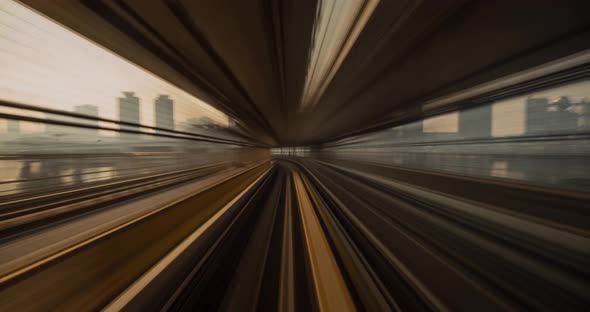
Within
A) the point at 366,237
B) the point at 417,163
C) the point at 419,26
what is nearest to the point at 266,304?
the point at 366,237

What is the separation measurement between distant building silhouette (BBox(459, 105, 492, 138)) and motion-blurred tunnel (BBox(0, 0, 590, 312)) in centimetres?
2

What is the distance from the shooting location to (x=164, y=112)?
4.01ft

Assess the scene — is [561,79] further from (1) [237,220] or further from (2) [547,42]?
(1) [237,220]

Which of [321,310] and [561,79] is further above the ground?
[561,79]

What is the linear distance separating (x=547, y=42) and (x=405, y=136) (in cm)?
146

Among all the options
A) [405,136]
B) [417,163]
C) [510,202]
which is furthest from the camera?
[405,136]

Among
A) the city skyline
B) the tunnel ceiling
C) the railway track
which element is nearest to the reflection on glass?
the tunnel ceiling

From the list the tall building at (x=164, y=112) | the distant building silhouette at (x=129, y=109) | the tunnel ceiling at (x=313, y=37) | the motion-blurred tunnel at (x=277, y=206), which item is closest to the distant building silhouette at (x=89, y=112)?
the motion-blurred tunnel at (x=277, y=206)

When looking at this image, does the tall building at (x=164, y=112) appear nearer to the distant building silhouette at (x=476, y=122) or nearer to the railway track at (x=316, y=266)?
the railway track at (x=316, y=266)

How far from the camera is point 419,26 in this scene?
2.98 feet

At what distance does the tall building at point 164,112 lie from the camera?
46.0 inches

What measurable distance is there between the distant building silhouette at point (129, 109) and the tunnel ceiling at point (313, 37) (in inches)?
7.0

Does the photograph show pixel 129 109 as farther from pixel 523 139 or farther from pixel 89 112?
pixel 523 139

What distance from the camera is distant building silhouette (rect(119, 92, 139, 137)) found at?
0.92m
